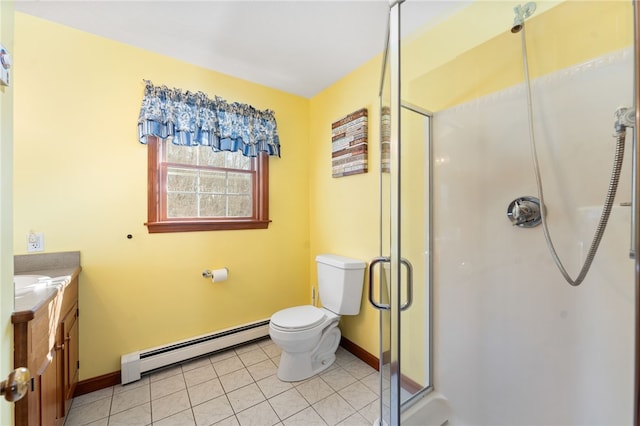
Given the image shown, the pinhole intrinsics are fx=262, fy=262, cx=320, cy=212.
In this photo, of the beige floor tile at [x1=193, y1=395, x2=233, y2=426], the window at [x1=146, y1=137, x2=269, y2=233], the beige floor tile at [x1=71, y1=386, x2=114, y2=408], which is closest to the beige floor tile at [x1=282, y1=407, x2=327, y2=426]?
the beige floor tile at [x1=193, y1=395, x2=233, y2=426]

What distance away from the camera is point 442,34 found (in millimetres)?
1553

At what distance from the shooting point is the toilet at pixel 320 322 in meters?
1.77

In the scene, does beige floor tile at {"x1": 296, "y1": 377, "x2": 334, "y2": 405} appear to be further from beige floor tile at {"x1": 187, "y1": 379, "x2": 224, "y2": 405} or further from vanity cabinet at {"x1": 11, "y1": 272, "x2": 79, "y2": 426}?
vanity cabinet at {"x1": 11, "y1": 272, "x2": 79, "y2": 426}

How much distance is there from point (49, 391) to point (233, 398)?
0.89m

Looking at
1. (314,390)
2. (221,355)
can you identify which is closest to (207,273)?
(221,355)

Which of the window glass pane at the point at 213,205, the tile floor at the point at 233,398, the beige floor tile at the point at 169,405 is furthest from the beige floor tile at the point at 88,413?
the window glass pane at the point at 213,205

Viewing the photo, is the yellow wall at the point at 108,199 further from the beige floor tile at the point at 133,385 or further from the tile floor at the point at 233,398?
the tile floor at the point at 233,398

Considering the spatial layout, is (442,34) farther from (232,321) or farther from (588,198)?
(232,321)

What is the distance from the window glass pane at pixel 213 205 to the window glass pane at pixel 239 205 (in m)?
0.05

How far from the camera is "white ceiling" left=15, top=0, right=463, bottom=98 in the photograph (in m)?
1.47

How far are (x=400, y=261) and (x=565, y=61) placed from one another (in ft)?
3.64

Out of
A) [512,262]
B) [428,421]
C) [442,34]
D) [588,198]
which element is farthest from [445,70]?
[428,421]

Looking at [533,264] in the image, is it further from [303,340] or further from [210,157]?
[210,157]

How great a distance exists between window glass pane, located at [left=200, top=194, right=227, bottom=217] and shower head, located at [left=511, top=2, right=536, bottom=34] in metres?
2.16
